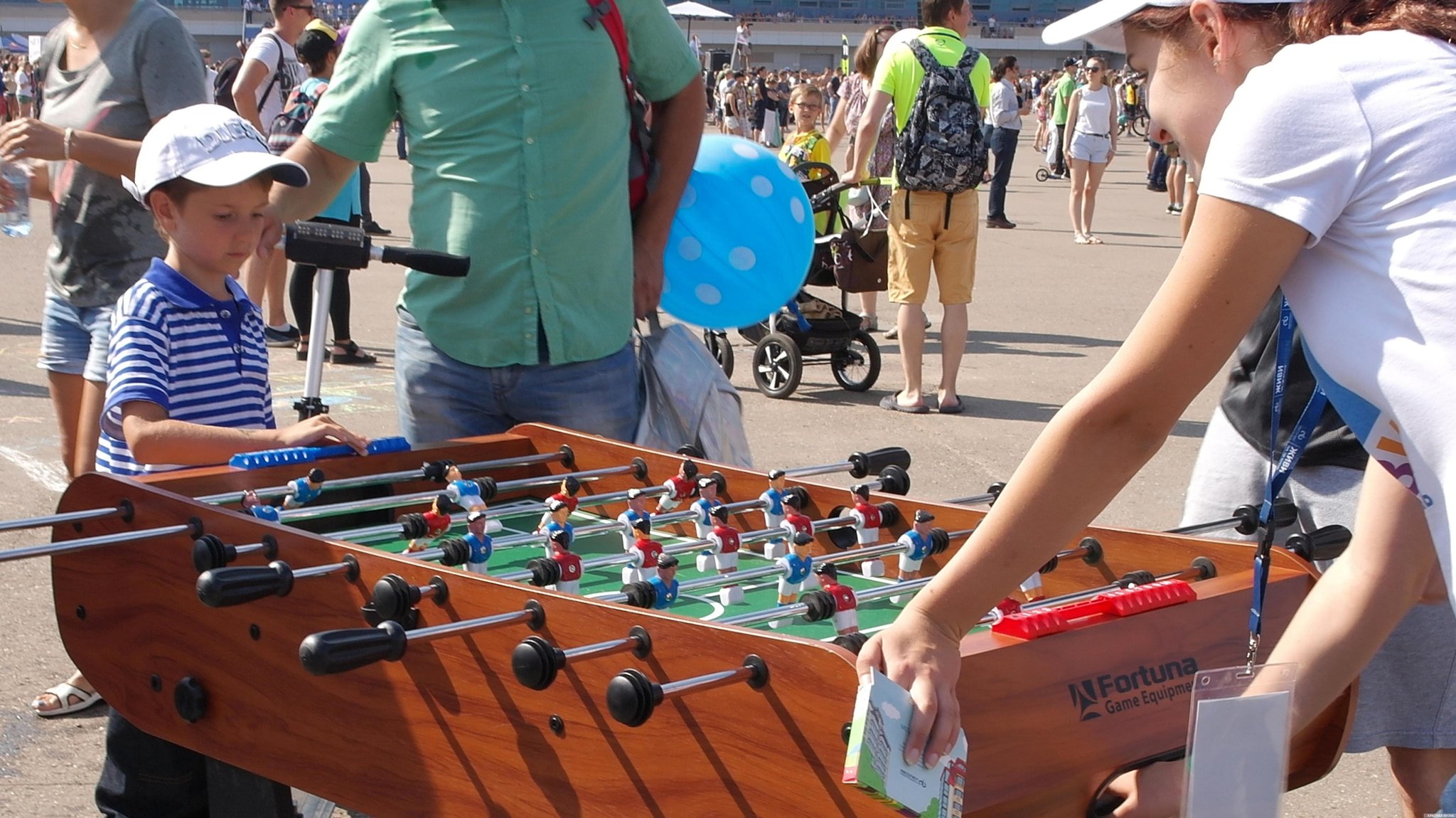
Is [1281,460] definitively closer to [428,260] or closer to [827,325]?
[428,260]

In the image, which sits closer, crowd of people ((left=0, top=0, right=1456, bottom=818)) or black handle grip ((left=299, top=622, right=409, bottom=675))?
crowd of people ((left=0, top=0, right=1456, bottom=818))

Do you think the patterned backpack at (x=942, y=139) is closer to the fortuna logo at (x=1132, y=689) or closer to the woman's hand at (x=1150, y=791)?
the fortuna logo at (x=1132, y=689)

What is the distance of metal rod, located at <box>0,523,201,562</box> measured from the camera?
2.12 metres

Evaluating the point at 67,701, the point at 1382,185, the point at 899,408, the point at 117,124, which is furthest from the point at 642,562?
the point at 899,408

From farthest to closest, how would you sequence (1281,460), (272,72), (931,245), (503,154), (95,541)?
1. (272,72)
2. (931,245)
3. (503,154)
4. (95,541)
5. (1281,460)

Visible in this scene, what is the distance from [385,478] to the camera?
2812 millimetres

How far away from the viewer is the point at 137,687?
2.37m

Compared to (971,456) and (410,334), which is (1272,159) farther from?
(971,456)

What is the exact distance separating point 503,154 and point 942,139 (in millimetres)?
4037

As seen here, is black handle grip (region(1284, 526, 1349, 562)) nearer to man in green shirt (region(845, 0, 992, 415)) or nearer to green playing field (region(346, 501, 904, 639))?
green playing field (region(346, 501, 904, 639))

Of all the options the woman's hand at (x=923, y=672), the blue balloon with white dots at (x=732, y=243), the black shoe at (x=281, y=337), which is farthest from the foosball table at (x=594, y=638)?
the black shoe at (x=281, y=337)

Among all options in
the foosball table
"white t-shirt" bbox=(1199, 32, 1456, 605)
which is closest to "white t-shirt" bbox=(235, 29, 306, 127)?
the foosball table

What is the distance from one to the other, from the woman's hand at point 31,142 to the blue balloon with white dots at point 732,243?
1.61m

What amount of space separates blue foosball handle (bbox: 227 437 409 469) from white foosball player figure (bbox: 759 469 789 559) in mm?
783
